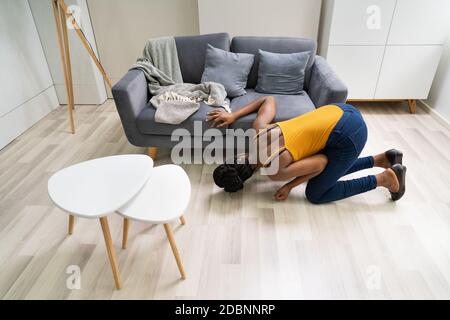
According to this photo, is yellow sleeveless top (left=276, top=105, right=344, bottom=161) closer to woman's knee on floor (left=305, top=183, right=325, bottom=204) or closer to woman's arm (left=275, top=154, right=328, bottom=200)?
woman's arm (left=275, top=154, right=328, bottom=200)

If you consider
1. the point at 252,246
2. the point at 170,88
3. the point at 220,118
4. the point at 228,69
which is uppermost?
the point at 228,69

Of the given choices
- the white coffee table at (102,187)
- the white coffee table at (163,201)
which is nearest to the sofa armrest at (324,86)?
the white coffee table at (163,201)

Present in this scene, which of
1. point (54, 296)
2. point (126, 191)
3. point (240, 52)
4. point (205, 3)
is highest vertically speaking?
point (205, 3)

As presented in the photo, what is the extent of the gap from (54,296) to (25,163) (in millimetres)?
1358

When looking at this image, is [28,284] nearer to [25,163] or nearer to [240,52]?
[25,163]

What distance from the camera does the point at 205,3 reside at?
8.66ft

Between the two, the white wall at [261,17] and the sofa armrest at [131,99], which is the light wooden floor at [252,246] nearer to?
the sofa armrest at [131,99]

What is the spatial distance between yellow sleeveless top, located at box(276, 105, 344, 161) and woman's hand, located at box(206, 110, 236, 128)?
1.49 feet

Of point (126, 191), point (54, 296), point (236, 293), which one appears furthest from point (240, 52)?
point (54, 296)

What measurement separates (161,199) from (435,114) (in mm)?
2736

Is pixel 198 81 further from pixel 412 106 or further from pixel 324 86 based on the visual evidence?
pixel 412 106

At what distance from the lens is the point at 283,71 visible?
7.47 feet

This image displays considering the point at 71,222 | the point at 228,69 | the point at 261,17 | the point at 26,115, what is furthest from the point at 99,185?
the point at 261,17

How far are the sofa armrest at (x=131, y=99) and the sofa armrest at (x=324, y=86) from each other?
49.9 inches
